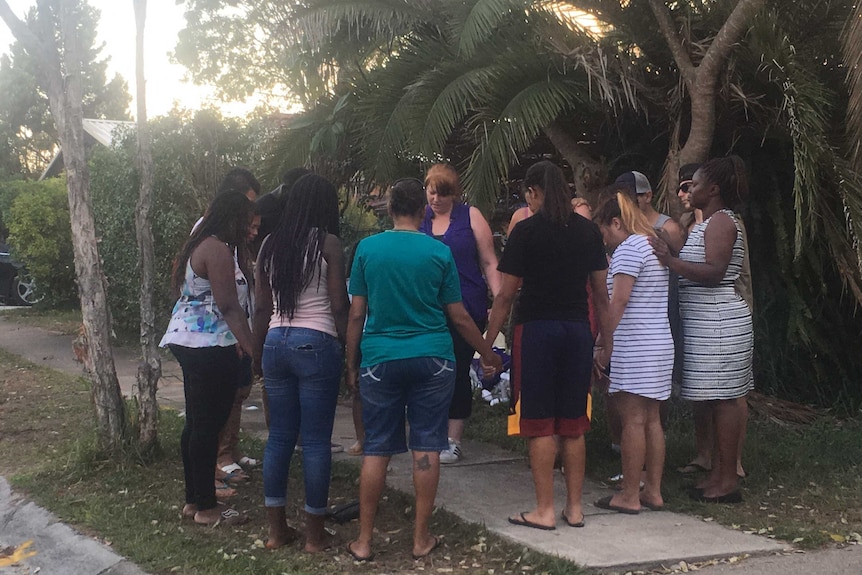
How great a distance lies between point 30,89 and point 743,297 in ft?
135

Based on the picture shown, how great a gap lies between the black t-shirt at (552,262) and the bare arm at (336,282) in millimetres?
786

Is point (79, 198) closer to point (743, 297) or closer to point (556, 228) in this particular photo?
point (556, 228)

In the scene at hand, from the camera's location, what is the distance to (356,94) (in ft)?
27.9

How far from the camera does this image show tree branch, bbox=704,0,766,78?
19.6 ft

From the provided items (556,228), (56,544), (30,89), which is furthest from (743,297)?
(30,89)

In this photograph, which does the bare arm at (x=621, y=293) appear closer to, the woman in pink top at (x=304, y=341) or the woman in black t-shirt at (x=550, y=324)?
the woman in black t-shirt at (x=550, y=324)

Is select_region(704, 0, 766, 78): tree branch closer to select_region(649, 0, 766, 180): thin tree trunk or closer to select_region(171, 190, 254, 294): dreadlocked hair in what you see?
select_region(649, 0, 766, 180): thin tree trunk

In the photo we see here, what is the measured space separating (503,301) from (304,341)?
99 centimetres

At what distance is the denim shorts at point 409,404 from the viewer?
3.95 metres

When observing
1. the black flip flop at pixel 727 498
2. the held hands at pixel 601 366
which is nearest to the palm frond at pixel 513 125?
the held hands at pixel 601 366

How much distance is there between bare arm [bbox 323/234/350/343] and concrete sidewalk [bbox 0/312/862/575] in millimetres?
1237

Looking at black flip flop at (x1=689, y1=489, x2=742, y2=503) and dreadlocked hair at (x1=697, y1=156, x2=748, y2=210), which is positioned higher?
dreadlocked hair at (x1=697, y1=156, x2=748, y2=210)

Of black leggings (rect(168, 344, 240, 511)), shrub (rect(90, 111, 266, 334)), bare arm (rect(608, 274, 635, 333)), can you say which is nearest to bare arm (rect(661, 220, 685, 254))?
bare arm (rect(608, 274, 635, 333))

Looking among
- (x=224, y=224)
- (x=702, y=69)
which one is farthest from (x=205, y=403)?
(x=702, y=69)
